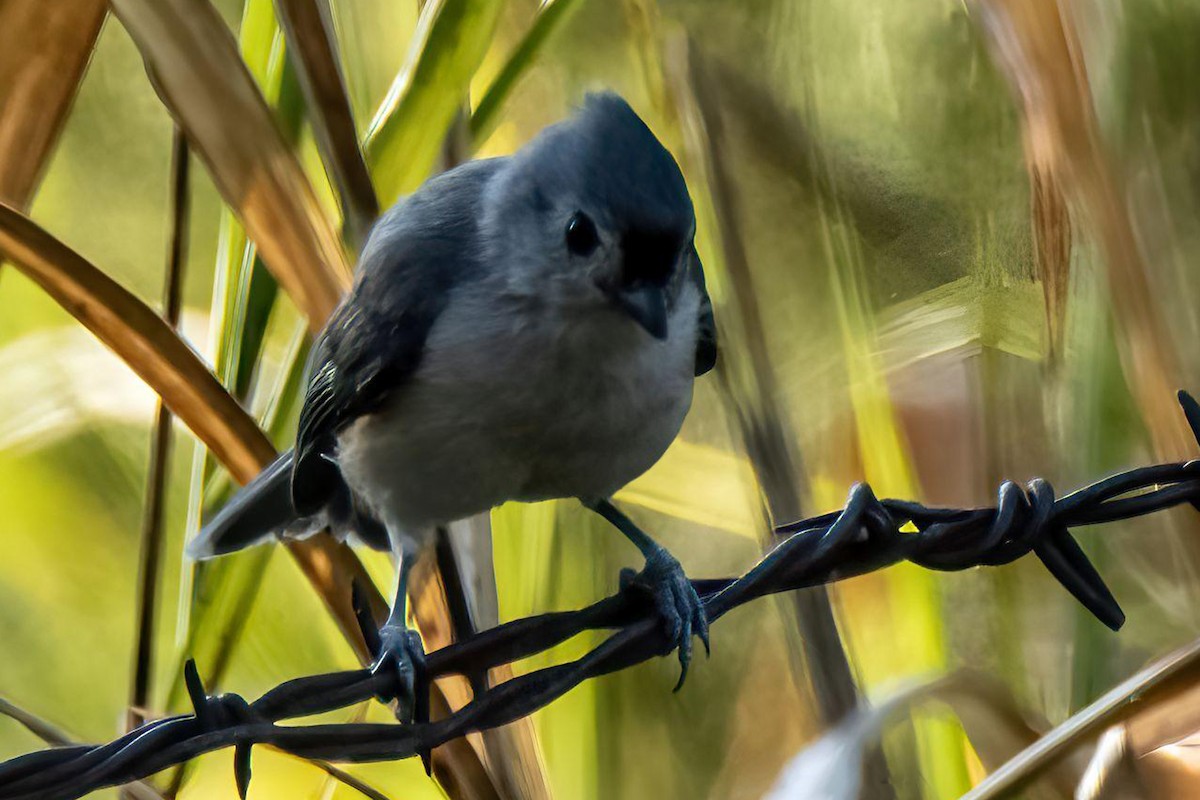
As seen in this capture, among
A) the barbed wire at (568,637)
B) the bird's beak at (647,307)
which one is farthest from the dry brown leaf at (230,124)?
the barbed wire at (568,637)

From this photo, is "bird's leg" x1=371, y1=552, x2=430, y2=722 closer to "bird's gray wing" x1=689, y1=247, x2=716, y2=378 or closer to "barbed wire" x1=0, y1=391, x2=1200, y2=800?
"barbed wire" x1=0, y1=391, x2=1200, y2=800

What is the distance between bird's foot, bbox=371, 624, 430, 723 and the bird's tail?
30 cm

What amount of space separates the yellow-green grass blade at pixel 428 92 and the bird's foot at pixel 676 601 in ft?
2.13

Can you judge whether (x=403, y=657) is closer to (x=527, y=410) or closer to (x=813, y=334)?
(x=527, y=410)

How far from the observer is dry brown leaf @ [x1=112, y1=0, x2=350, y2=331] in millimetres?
1531

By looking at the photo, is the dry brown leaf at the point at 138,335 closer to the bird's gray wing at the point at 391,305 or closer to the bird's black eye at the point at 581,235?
the bird's gray wing at the point at 391,305

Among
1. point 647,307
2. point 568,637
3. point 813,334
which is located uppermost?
point 813,334

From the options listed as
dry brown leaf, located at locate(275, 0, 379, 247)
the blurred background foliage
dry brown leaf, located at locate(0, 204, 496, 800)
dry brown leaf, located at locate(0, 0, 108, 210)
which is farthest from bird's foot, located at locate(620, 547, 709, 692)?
dry brown leaf, located at locate(0, 0, 108, 210)

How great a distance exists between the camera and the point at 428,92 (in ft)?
5.49

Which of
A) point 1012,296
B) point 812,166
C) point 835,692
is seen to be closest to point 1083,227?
point 1012,296

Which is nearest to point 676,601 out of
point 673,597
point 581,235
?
point 673,597

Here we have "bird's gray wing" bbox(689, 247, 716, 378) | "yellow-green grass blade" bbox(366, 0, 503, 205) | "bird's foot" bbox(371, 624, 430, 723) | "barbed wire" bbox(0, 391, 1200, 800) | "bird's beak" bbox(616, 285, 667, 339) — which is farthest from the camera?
"yellow-green grass blade" bbox(366, 0, 503, 205)

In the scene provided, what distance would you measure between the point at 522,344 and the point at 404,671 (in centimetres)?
36

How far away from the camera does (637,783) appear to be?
94.4 inches
